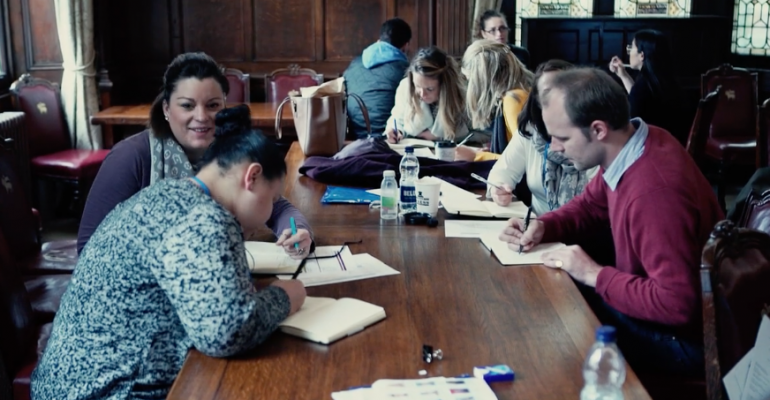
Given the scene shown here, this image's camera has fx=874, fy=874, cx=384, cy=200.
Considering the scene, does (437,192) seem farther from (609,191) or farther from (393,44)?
(393,44)

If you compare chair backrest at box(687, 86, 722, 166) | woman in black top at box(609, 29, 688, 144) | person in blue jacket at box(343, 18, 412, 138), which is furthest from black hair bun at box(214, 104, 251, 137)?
chair backrest at box(687, 86, 722, 166)

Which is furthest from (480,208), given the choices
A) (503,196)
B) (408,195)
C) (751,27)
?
(751,27)

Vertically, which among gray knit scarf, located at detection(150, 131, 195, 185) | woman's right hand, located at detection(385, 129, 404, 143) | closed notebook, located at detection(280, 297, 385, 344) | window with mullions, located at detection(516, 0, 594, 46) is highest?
window with mullions, located at detection(516, 0, 594, 46)

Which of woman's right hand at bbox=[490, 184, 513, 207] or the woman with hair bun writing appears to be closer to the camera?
the woman with hair bun writing

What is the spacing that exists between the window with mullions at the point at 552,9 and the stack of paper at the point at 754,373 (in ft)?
19.2

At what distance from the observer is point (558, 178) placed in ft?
9.92

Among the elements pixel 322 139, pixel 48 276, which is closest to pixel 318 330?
pixel 48 276

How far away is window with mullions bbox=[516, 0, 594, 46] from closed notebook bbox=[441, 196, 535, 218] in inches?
181

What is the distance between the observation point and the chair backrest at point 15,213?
3039 millimetres

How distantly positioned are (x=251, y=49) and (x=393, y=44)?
191 centimetres

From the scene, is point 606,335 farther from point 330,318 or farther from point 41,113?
point 41,113

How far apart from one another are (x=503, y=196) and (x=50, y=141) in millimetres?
3814

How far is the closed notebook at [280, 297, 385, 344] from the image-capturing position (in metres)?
1.80

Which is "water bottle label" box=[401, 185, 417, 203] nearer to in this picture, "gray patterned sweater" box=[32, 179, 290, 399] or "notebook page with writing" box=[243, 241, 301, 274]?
"notebook page with writing" box=[243, 241, 301, 274]
